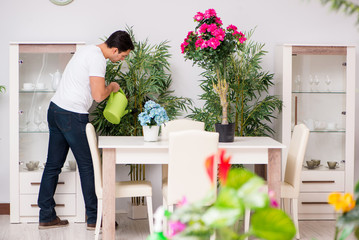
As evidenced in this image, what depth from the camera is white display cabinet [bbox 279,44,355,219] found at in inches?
175

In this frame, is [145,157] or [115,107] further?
[115,107]

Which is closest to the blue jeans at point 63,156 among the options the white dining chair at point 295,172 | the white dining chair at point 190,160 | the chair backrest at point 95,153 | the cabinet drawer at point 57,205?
the cabinet drawer at point 57,205

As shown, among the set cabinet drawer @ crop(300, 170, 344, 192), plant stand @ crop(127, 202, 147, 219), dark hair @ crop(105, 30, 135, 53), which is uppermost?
dark hair @ crop(105, 30, 135, 53)

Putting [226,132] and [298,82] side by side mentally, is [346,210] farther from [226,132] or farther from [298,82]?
[298,82]

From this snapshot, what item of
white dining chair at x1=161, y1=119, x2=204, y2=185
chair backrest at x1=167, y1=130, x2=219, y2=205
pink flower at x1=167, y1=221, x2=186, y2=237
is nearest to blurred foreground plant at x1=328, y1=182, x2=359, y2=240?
pink flower at x1=167, y1=221, x2=186, y2=237

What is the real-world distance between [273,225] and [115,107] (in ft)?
10.8

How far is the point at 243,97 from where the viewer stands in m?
4.49

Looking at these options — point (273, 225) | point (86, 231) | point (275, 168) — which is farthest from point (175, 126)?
point (273, 225)

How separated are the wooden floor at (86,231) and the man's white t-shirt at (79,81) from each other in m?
0.95

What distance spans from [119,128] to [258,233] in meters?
3.64

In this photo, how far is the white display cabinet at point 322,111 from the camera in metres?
4.45

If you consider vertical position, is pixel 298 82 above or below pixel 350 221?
above

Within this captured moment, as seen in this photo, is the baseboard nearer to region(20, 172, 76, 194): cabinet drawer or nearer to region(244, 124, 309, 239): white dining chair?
region(20, 172, 76, 194): cabinet drawer


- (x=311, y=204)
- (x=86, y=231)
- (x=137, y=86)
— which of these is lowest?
(x=86, y=231)
